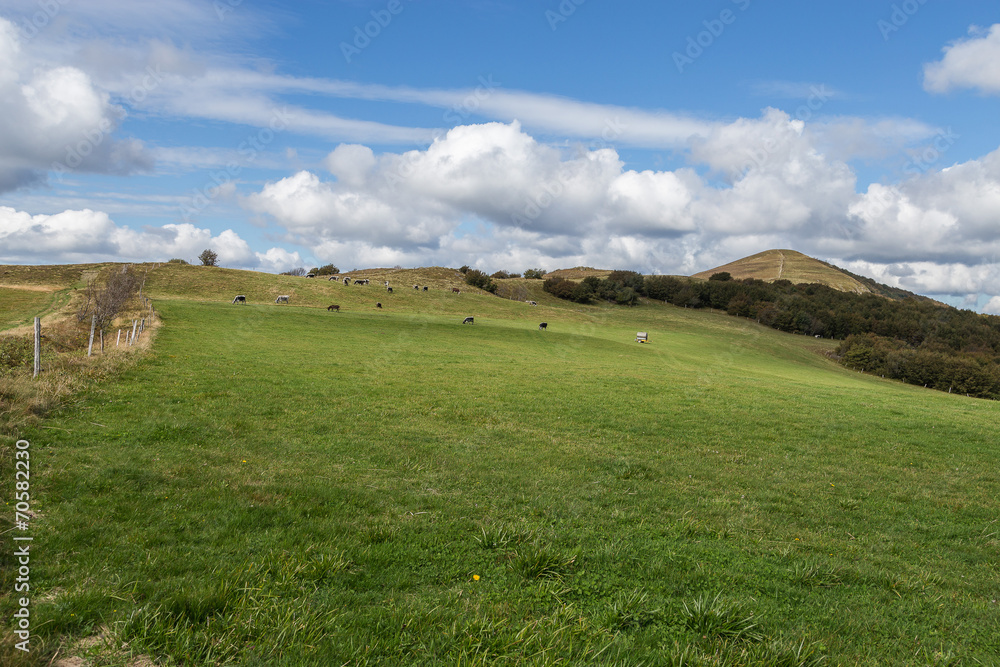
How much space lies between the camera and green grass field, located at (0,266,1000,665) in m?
5.20

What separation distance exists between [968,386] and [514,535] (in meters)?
88.7

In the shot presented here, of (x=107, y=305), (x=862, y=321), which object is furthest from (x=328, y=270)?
(x=862, y=321)

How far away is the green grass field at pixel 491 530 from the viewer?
5203 millimetres

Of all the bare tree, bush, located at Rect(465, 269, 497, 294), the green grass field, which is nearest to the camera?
the green grass field

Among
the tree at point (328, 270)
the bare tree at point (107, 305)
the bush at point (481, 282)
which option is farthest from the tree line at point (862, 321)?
the bare tree at point (107, 305)

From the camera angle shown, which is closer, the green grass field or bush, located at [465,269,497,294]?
the green grass field

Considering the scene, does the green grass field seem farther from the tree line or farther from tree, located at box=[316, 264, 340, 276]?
tree, located at box=[316, 264, 340, 276]

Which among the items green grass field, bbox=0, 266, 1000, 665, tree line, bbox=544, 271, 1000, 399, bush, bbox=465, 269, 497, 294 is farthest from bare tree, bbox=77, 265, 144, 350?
tree line, bbox=544, 271, 1000, 399

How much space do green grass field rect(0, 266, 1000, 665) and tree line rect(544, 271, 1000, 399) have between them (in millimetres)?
64167

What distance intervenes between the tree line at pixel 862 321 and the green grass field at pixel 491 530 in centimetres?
6417

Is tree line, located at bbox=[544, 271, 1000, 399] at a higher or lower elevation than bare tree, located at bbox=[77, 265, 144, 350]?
higher

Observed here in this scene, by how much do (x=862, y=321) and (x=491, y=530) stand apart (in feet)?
420

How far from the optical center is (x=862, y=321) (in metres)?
109

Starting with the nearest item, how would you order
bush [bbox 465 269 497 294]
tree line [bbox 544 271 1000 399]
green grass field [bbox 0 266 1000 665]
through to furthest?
1. green grass field [bbox 0 266 1000 665]
2. tree line [bbox 544 271 1000 399]
3. bush [bbox 465 269 497 294]
